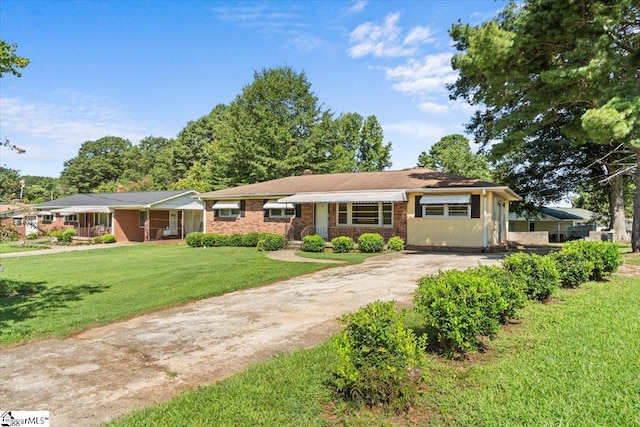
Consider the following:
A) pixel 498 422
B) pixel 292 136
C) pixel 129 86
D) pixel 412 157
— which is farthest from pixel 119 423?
pixel 412 157

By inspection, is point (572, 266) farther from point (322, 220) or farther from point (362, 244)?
point (322, 220)

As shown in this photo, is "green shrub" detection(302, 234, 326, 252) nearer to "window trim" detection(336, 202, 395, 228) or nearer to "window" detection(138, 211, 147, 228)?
"window trim" detection(336, 202, 395, 228)

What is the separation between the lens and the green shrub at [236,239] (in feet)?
72.2

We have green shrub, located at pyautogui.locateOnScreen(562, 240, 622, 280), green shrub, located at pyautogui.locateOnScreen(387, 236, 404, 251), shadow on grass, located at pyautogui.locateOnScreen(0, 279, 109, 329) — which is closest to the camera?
shadow on grass, located at pyautogui.locateOnScreen(0, 279, 109, 329)

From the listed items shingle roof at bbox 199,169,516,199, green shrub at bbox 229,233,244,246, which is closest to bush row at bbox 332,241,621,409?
shingle roof at bbox 199,169,516,199

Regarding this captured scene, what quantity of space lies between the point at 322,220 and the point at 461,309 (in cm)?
1710

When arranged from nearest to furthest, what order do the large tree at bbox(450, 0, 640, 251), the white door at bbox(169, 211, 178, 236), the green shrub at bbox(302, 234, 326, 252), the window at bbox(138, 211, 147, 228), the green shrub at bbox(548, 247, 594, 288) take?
1. the green shrub at bbox(548, 247, 594, 288)
2. the large tree at bbox(450, 0, 640, 251)
3. the green shrub at bbox(302, 234, 326, 252)
4. the window at bbox(138, 211, 147, 228)
5. the white door at bbox(169, 211, 178, 236)

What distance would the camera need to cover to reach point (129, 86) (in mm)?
21344

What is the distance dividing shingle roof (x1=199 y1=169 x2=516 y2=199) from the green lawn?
26.2 feet

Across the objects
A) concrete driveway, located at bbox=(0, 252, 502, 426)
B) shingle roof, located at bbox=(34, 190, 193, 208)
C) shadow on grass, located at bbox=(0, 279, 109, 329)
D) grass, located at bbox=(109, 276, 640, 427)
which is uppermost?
shingle roof, located at bbox=(34, 190, 193, 208)

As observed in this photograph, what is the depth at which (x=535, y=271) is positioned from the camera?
6.54 meters

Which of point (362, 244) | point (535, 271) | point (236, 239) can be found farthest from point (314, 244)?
point (535, 271)

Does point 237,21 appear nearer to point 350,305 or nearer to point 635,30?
point 350,305

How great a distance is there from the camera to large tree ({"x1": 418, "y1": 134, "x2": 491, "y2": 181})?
4206cm
